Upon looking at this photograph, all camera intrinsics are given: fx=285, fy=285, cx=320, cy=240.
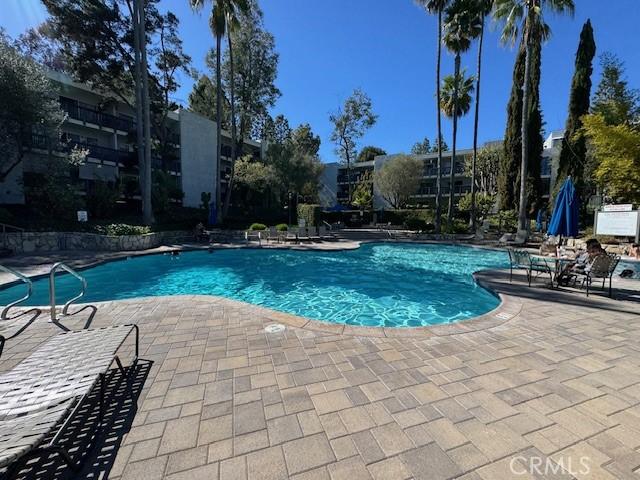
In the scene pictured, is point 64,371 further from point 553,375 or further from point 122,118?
point 122,118

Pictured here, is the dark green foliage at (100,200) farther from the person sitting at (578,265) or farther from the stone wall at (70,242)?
the person sitting at (578,265)

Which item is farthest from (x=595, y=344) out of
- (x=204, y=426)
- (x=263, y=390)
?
(x=204, y=426)

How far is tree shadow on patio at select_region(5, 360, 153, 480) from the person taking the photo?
5.89 ft

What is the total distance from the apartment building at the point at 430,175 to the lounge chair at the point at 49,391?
91.8 ft

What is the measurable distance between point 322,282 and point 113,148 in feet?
68.6

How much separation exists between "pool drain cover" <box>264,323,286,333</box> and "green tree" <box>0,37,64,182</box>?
1655 centimetres

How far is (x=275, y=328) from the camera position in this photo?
4145 mm

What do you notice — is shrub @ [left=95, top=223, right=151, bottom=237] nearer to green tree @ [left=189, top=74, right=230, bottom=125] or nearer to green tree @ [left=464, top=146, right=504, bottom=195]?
green tree @ [left=189, top=74, right=230, bottom=125]

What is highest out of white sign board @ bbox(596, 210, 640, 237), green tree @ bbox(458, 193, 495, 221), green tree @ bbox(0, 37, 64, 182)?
green tree @ bbox(0, 37, 64, 182)

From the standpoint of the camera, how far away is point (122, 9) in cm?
1809

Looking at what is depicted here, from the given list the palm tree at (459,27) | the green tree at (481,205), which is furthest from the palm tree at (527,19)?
the green tree at (481,205)

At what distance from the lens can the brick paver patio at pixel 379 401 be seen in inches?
74.2

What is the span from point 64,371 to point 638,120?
26.4 metres

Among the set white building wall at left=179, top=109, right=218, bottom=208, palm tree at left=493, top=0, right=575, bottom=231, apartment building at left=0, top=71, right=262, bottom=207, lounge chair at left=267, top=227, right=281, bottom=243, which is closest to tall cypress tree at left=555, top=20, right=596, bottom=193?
palm tree at left=493, top=0, right=575, bottom=231
